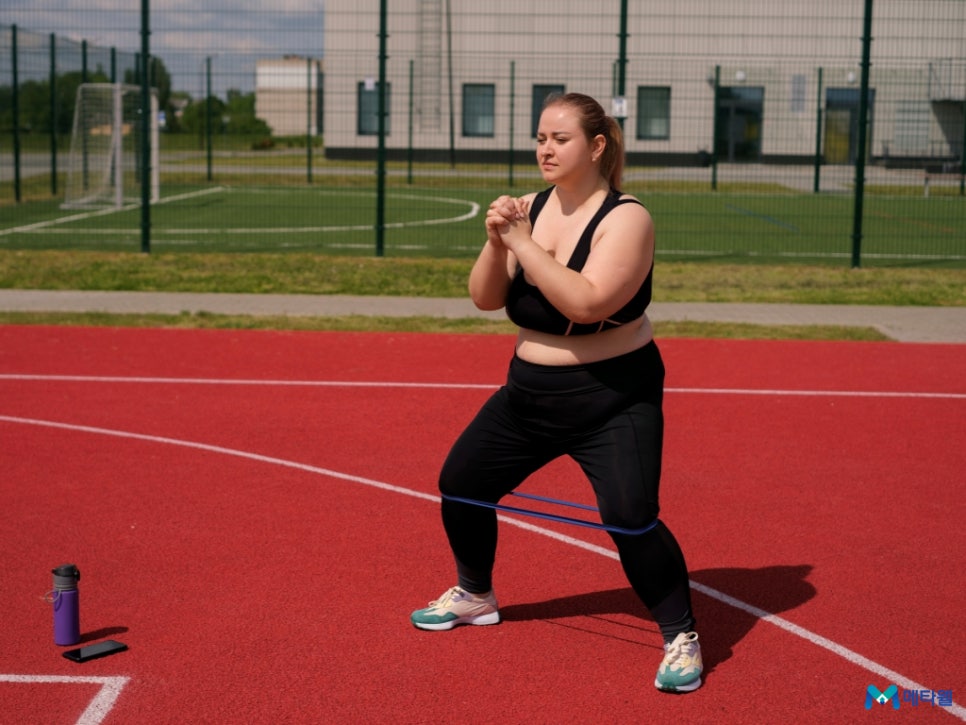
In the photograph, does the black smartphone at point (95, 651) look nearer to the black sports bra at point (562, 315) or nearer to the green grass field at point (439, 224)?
the black sports bra at point (562, 315)

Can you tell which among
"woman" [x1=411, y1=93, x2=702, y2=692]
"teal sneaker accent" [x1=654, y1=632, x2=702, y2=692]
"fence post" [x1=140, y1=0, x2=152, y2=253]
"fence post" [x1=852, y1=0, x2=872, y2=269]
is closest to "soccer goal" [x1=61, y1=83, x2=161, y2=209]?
"fence post" [x1=140, y1=0, x2=152, y2=253]

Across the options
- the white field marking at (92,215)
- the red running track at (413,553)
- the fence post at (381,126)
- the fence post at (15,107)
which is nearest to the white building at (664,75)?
the white field marking at (92,215)

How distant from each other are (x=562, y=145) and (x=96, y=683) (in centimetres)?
249

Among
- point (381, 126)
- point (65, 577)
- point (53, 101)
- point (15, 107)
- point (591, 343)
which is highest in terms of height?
point (53, 101)

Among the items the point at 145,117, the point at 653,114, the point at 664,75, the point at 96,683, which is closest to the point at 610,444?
the point at 96,683

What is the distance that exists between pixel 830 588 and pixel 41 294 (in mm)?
10987

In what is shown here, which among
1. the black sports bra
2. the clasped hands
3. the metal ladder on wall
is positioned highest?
the metal ladder on wall

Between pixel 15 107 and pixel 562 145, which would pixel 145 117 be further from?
pixel 562 145

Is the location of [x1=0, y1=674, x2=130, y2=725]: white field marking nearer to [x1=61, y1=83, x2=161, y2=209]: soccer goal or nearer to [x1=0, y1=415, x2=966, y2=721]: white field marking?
[x1=0, y1=415, x2=966, y2=721]: white field marking

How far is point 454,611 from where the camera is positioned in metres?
5.32

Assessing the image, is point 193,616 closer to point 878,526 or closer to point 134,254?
point 878,526

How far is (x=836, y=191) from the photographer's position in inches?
1363

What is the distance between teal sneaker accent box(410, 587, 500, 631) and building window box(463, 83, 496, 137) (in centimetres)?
3809

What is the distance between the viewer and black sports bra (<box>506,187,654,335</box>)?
467 cm
